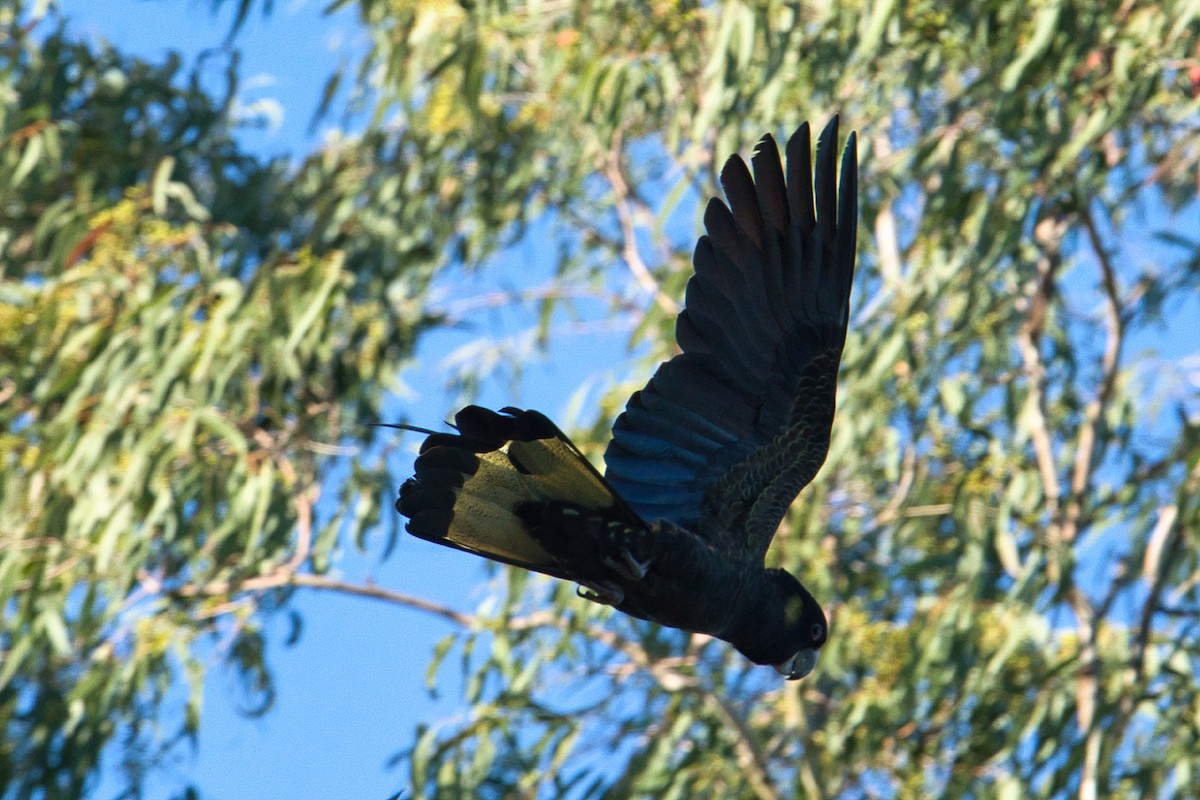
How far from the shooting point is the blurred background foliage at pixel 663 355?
186 inches

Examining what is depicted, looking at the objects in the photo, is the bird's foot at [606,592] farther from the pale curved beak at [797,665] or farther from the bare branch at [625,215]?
the bare branch at [625,215]

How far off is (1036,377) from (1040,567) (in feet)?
1.89

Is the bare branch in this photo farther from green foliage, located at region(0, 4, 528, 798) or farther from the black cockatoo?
the black cockatoo

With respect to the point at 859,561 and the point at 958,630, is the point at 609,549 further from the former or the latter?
the point at 859,561

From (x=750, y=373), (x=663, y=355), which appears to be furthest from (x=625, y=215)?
(x=750, y=373)

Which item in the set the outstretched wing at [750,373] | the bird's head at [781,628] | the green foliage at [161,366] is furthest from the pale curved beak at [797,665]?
the green foliage at [161,366]

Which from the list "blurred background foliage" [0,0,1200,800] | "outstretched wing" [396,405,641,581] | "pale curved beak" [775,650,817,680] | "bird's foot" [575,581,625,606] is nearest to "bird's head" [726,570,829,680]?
"pale curved beak" [775,650,817,680]

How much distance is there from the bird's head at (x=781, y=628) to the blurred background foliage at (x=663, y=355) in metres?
1.73

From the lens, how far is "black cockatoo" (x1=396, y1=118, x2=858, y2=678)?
2703 mm

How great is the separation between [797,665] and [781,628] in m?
0.12

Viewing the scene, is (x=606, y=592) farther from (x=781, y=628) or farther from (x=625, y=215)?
(x=625, y=215)

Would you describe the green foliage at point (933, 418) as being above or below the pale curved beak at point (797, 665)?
above

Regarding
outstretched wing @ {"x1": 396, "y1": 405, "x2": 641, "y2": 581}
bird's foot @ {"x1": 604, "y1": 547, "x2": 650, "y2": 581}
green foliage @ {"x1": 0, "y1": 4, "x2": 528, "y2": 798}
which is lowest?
bird's foot @ {"x1": 604, "y1": 547, "x2": 650, "y2": 581}

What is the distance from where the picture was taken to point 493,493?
2.70 meters
